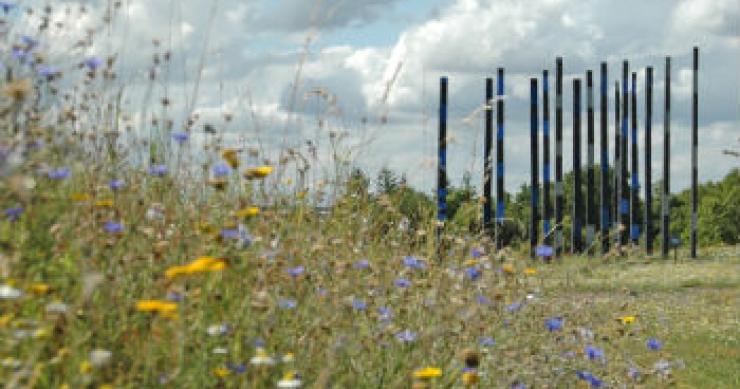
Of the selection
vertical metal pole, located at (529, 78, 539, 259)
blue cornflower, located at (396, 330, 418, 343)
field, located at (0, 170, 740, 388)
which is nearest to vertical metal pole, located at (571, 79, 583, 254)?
vertical metal pole, located at (529, 78, 539, 259)

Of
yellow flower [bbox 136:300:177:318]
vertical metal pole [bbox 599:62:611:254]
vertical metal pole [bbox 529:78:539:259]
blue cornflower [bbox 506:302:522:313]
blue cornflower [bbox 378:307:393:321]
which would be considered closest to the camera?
yellow flower [bbox 136:300:177:318]

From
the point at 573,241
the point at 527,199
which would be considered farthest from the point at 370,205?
the point at 527,199

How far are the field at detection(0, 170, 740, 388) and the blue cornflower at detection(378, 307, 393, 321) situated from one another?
16mm

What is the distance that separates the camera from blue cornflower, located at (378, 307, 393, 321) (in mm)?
4281

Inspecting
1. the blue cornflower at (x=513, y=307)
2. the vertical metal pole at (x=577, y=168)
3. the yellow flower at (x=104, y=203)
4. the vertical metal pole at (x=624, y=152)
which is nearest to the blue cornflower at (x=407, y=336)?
the blue cornflower at (x=513, y=307)

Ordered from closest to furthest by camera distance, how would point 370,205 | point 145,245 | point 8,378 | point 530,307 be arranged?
point 8,378, point 145,245, point 530,307, point 370,205

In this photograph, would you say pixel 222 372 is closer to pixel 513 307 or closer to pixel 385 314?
pixel 385 314

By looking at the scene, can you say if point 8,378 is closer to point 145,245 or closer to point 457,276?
point 145,245

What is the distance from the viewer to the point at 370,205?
22.5ft

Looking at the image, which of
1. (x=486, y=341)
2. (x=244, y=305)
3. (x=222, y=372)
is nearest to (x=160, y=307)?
(x=222, y=372)

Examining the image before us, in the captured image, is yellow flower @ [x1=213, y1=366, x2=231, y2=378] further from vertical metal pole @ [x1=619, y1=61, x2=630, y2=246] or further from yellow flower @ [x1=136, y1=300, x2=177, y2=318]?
vertical metal pole @ [x1=619, y1=61, x2=630, y2=246]

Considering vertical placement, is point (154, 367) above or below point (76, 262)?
below

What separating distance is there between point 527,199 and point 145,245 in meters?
29.1

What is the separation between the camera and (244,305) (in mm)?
3428
